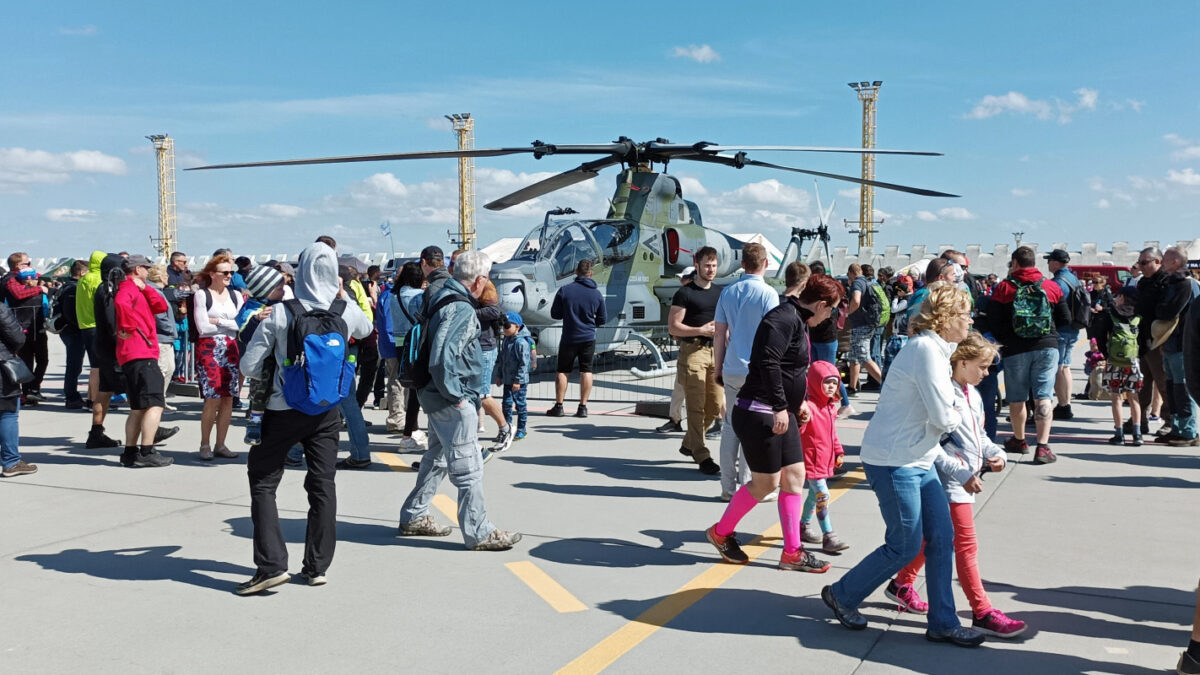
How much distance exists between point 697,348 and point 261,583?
4.16 metres

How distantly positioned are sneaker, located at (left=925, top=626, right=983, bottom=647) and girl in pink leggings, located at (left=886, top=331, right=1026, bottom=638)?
4.6 inches

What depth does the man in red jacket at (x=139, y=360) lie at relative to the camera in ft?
25.4

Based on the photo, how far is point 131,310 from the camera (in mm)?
7742

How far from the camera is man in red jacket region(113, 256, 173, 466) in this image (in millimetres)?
7746

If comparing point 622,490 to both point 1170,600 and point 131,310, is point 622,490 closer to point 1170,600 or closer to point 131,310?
point 1170,600

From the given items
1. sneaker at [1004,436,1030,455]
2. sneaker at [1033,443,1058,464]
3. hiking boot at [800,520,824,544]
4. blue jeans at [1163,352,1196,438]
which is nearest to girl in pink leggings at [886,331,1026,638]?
hiking boot at [800,520,824,544]

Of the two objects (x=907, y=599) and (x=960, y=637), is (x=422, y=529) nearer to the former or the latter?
(x=907, y=599)

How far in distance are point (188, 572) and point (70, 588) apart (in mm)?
560

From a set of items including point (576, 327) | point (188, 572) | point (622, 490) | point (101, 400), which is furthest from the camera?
point (576, 327)

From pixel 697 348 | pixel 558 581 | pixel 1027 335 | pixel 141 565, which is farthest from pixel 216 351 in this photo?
pixel 1027 335

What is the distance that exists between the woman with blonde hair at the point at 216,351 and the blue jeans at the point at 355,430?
3.72ft

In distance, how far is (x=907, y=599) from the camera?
14.7 feet

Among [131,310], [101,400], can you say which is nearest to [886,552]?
[131,310]

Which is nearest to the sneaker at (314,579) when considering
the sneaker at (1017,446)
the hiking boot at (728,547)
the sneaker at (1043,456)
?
the hiking boot at (728,547)
